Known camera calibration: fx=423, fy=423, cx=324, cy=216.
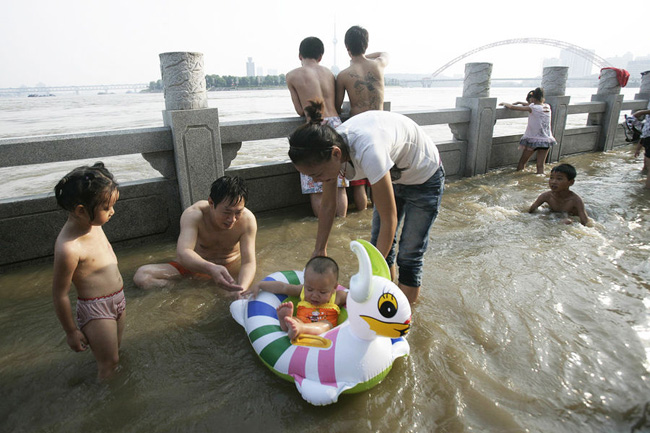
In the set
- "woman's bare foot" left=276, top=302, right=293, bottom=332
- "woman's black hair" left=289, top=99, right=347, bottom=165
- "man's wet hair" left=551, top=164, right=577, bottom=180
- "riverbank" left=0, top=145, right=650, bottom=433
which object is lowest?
"riverbank" left=0, top=145, right=650, bottom=433

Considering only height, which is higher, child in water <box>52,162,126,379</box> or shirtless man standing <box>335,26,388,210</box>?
shirtless man standing <box>335,26,388,210</box>

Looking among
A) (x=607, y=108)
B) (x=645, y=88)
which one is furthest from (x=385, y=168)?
(x=645, y=88)

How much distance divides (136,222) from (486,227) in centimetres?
394

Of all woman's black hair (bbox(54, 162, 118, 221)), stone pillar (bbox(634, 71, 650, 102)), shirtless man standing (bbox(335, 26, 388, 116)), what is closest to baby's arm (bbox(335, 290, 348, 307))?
woman's black hair (bbox(54, 162, 118, 221))

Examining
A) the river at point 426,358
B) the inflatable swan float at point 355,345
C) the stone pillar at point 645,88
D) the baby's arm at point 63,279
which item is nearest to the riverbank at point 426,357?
the river at point 426,358

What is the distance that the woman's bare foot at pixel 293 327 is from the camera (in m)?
2.40

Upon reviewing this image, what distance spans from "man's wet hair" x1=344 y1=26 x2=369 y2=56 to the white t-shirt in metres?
2.89

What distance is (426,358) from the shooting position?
2619mm

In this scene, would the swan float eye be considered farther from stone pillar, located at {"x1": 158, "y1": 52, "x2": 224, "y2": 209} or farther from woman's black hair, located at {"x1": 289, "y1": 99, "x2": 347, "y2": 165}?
stone pillar, located at {"x1": 158, "y1": 52, "x2": 224, "y2": 209}

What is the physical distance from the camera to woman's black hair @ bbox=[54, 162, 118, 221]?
2.10m

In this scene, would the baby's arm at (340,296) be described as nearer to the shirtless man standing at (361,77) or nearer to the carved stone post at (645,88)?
the shirtless man standing at (361,77)

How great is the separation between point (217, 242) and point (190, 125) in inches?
62.2

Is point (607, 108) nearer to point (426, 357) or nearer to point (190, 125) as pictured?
point (190, 125)

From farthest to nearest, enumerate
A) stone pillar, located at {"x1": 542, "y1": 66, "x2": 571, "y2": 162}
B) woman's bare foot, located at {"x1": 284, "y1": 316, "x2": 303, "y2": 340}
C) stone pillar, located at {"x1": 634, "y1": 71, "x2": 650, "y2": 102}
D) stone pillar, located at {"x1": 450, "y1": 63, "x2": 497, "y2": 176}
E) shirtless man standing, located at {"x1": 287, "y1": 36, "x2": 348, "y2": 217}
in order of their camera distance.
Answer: stone pillar, located at {"x1": 634, "y1": 71, "x2": 650, "y2": 102} < stone pillar, located at {"x1": 542, "y1": 66, "x2": 571, "y2": 162} < stone pillar, located at {"x1": 450, "y1": 63, "x2": 497, "y2": 176} < shirtless man standing, located at {"x1": 287, "y1": 36, "x2": 348, "y2": 217} < woman's bare foot, located at {"x1": 284, "y1": 316, "x2": 303, "y2": 340}
